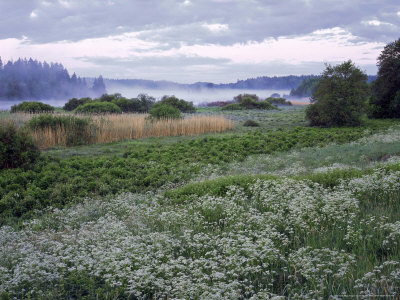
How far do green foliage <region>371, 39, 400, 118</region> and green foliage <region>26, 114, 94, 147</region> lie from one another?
24.7 meters

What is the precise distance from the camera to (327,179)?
8.90 metres

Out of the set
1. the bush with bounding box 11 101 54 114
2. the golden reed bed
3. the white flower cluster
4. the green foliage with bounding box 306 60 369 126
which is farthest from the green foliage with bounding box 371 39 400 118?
the bush with bounding box 11 101 54 114

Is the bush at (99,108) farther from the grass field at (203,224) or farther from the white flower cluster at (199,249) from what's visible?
the white flower cluster at (199,249)

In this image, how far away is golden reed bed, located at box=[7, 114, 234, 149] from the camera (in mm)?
17516

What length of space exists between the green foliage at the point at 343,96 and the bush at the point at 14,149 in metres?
20.7

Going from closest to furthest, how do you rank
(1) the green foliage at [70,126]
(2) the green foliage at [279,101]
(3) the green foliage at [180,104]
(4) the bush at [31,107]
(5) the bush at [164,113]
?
(1) the green foliage at [70,126]
(5) the bush at [164,113]
(4) the bush at [31,107]
(3) the green foliage at [180,104]
(2) the green foliage at [279,101]

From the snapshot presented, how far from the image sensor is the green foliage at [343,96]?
25.8 m

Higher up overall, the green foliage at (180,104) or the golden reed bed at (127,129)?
the green foliage at (180,104)

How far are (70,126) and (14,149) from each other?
6.19 m

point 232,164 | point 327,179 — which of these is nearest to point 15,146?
point 232,164

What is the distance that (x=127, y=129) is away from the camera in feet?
67.9

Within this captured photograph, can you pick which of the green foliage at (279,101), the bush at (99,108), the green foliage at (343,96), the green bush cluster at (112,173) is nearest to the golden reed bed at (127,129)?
the green bush cluster at (112,173)

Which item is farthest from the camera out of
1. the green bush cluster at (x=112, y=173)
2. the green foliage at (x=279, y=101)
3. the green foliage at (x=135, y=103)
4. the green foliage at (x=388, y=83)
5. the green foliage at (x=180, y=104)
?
the green foliage at (x=279, y=101)

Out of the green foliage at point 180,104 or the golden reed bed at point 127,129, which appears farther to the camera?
the green foliage at point 180,104
